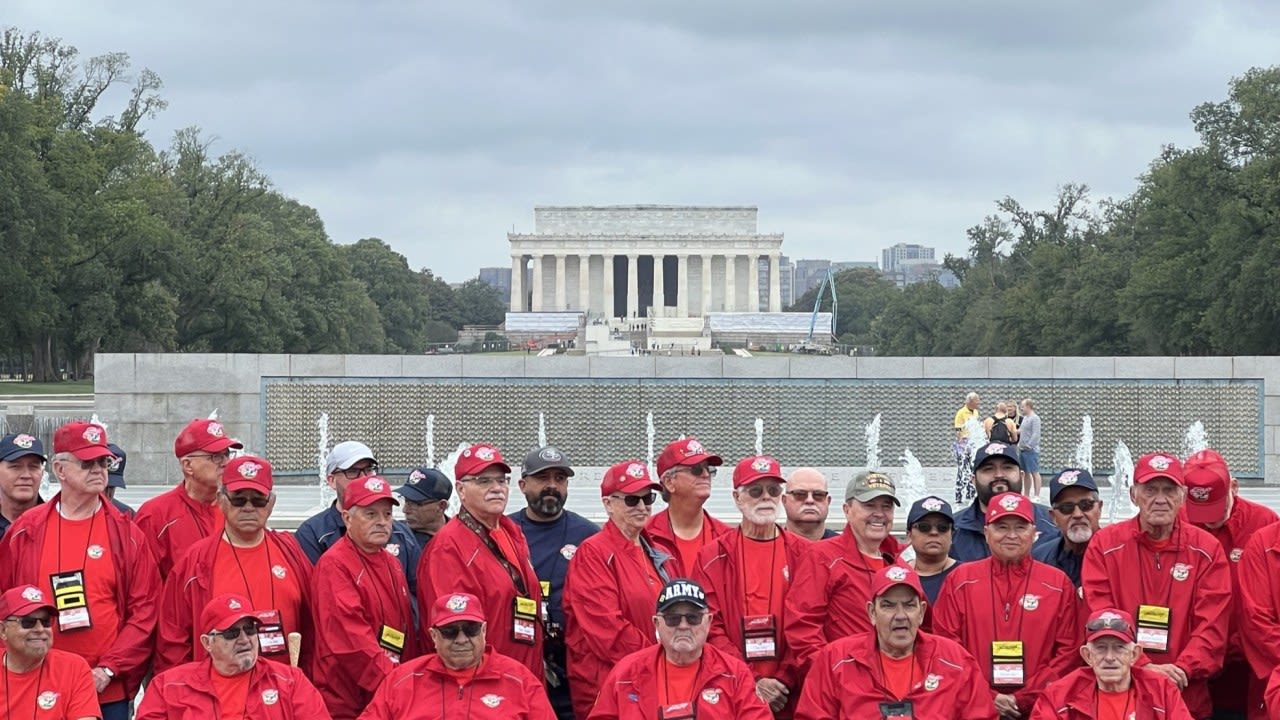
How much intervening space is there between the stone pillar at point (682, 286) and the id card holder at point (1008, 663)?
321 ft

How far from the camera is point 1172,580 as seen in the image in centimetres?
700

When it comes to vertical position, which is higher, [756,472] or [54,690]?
[756,472]

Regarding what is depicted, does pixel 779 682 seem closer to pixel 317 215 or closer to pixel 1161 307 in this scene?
pixel 1161 307

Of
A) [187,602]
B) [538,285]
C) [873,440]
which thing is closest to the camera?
[187,602]

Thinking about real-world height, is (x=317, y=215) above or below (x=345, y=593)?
above

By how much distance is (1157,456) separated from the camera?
7059 millimetres

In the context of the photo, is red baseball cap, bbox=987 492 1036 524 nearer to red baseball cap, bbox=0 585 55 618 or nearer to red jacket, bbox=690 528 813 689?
red jacket, bbox=690 528 813 689

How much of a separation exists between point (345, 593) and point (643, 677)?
1306mm

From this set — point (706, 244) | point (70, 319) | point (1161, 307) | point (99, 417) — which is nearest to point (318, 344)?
point (70, 319)

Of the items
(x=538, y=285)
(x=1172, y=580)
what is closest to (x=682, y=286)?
(x=538, y=285)

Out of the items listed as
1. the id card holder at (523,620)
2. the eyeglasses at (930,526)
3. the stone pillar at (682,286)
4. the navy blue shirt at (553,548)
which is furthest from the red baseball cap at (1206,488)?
the stone pillar at (682,286)

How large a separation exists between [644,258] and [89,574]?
10172cm

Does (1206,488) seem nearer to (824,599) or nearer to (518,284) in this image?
(824,599)

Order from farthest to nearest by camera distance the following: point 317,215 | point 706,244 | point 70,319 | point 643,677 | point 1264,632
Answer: point 706,244 → point 317,215 → point 70,319 → point 1264,632 → point 643,677
